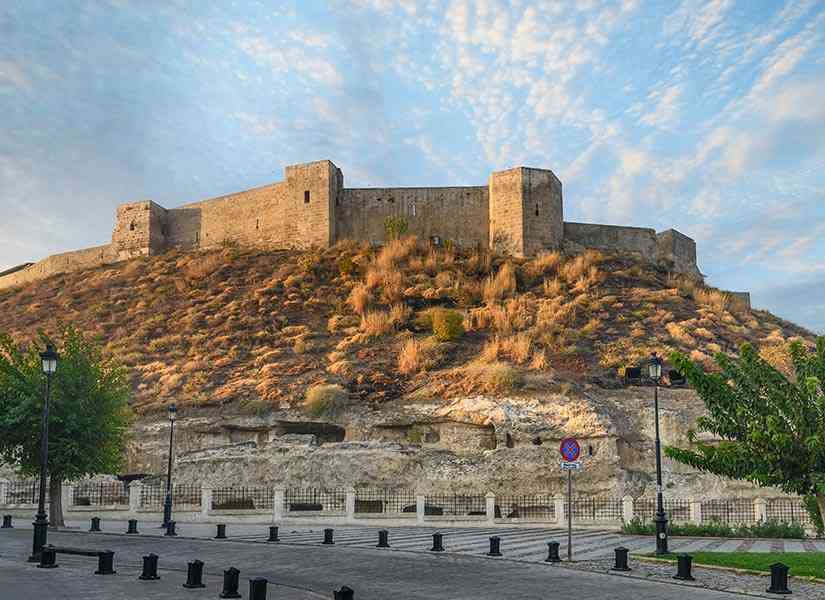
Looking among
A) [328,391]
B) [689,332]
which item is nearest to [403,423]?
[328,391]

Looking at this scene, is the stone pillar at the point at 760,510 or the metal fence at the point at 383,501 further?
the metal fence at the point at 383,501

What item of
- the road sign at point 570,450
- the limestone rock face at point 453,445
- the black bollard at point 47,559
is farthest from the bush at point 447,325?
the black bollard at point 47,559

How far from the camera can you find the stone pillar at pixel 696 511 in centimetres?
2405

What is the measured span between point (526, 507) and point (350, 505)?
19.2 feet

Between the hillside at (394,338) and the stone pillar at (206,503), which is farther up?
the hillside at (394,338)

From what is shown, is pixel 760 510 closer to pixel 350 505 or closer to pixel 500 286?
pixel 350 505

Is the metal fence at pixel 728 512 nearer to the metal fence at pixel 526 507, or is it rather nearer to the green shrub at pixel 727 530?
the green shrub at pixel 727 530

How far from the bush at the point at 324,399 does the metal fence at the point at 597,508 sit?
9.92 metres

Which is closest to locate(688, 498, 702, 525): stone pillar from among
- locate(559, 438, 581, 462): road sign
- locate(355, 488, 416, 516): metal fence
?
locate(355, 488, 416, 516): metal fence

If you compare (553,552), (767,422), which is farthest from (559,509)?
(767,422)

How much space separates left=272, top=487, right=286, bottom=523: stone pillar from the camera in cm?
2603

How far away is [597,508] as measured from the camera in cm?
2608

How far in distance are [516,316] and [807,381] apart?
1064 inches

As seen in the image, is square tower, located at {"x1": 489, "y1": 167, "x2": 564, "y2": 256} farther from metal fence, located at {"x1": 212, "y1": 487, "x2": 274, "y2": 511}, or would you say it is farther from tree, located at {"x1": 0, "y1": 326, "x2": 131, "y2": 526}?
tree, located at {"x1": 0, "y1": 326, "x2": 131, "y2": 526}
